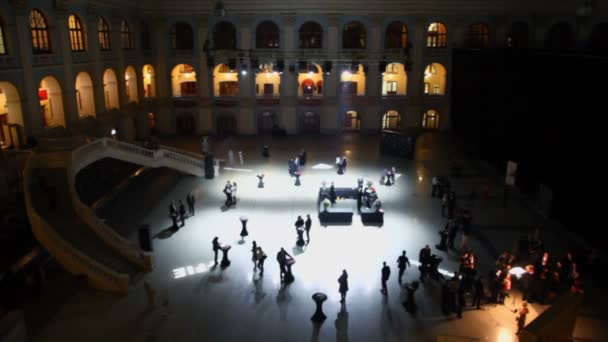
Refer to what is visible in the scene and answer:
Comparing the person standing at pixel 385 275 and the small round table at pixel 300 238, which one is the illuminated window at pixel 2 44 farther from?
the person standing at pixel 385 275

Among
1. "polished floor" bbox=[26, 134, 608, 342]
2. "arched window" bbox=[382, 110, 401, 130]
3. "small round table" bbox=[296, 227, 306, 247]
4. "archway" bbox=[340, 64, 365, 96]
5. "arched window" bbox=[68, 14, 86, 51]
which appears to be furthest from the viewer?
"arched window" bbox=[382, 110, 401, 130]

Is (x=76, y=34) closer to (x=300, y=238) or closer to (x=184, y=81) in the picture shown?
(x=184, y=81)

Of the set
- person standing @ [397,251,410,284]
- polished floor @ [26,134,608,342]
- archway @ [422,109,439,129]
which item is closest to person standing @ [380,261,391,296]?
polished floor @ [26,134,608,342]

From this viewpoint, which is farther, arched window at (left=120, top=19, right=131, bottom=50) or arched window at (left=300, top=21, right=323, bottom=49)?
arched window at (left=300, top=21, right=323, bottom=49)

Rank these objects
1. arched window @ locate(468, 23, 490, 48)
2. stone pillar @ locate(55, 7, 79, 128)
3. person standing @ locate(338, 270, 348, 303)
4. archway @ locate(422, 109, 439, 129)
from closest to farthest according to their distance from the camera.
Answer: person standing @ locate(338, 270, 348, 303)
stone pillar @ locate(55, 7, 79, 128)
arched window @ locate(468, 23, 490, 48)
archway @ locate(422, 109, 439, 129)

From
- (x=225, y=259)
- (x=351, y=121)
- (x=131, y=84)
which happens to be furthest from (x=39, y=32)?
(x=351, y=121)

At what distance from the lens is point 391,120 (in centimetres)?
3903

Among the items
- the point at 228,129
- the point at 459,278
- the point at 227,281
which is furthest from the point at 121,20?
the point at 459,278

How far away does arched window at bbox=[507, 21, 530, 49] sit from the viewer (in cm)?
3647

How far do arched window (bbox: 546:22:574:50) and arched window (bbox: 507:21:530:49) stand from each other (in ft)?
5.55

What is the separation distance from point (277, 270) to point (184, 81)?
2589 cm

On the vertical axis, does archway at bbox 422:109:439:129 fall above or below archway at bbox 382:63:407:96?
below

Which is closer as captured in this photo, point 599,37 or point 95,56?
point 95,56

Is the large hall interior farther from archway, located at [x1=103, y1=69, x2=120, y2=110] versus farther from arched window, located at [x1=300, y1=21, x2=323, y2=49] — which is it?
arched window, located at [x1=300, y1=21, x2=323, y2=49]
